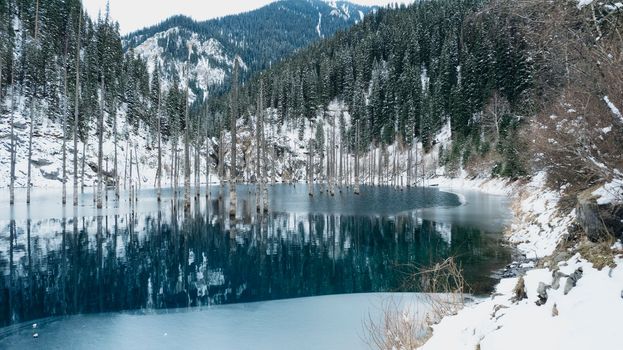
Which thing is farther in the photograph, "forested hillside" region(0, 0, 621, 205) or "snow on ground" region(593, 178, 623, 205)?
"forested hillside" region(0, 0, 621, 205)

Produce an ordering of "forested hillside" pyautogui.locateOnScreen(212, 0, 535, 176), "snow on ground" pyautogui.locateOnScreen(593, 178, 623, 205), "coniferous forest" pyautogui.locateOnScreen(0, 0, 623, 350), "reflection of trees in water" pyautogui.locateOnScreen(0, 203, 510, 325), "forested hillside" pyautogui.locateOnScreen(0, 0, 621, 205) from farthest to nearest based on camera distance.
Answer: "forested hillside" pyautogui.locateOnScreen(212, 0, 535, 176) → "forested hillside" pyautogui.locateOnScreen(0, 0, 621, 205) → "reflection of trees in water" pyautogui.locateOnScreen(0, 203, 510, 325) → "snow on ground" pyautogui.locateOnScreen(593, 178, 623, 205) → "coniferous forest" pyautogui.locateOnScreen(0, 0, 623, 350)

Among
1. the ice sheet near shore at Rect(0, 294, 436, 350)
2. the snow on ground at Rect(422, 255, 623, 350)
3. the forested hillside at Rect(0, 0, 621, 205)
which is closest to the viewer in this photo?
the snow on ground at Rect(422, 255, 623, 350)

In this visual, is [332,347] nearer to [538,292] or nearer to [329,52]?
[538,292]

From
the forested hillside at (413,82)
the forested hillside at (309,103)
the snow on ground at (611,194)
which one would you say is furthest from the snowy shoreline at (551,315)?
the forested hillside at (413,82)

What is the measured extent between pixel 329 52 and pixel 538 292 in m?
139

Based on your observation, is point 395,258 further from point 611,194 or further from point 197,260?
point 611,194

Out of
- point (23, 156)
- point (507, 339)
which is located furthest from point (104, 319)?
point (23, 156)

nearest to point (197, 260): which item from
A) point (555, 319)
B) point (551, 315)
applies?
point (551, 315)

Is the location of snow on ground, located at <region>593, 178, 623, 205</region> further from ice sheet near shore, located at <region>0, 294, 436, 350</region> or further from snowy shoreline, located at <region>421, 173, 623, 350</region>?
ice sheet near shore, located at <region>0, 294, 436, 350</region>

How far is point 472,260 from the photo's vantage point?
1451 centimetres

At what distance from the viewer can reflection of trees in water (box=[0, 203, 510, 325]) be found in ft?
37.1

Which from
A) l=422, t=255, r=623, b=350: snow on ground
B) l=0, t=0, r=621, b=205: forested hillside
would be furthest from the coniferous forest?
l=0, t=0, r=621, b=205: forested hillside

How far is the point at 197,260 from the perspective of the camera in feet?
52.9

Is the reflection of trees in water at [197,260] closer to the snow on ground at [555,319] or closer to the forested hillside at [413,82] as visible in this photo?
the snow on ground at [555,319]
